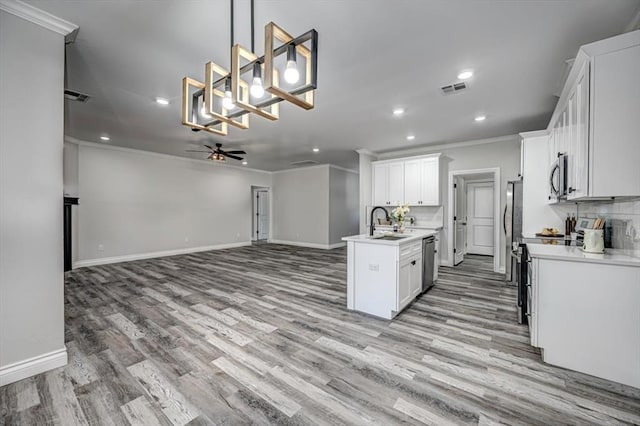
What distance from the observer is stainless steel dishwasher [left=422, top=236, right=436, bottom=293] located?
394 centimetres

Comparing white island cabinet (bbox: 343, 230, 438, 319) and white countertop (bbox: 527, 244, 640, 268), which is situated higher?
white countertop (bbox: 527, 244, 640, 268)

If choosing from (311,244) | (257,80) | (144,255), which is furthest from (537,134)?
(144,255)

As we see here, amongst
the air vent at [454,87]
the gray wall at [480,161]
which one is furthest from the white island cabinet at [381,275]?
the gray wall at [480,161]

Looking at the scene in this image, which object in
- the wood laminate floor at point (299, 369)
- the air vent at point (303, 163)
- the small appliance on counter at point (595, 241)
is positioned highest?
the air vent at point (303, 163)

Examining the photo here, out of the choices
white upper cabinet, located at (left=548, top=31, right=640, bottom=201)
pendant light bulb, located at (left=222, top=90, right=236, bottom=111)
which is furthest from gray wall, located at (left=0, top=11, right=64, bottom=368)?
white upper cabinet, located at (left=548, top=31, right=640, bottom=201)

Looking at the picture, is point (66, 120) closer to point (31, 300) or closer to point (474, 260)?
point (31, 300)

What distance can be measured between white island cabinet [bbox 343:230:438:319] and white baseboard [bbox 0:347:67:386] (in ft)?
9.22

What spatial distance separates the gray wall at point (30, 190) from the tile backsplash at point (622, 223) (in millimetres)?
4666

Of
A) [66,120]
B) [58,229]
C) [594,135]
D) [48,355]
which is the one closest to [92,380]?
[48,355]

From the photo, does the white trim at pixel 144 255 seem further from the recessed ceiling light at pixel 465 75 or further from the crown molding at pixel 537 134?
the crown molding at pixel 537 134

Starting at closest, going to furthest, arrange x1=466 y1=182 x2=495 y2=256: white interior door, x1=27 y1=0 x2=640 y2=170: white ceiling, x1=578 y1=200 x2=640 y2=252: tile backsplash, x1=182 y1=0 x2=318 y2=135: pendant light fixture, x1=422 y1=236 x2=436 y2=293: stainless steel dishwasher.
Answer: x1=182 y1=0 x2=318 y2=135: pendant light fixture
x1=27 y1=0 x2=640 y2=170: white ceiling
x1=578 y1=200 x2=640 y2=252: tile backsplash
x1=422 y1=236 x2=436 y2=293: stainless steel dishwasher
x1=466 y1=182 x2=495 y2=256: white interior door

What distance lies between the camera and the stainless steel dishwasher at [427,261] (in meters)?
3.94

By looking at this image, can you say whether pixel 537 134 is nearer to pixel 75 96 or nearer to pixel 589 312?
pixel 589 312

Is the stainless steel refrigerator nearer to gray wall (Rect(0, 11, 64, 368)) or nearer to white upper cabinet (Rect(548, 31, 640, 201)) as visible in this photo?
white upper cabinet (Rect(548, 31, 640, 201))
